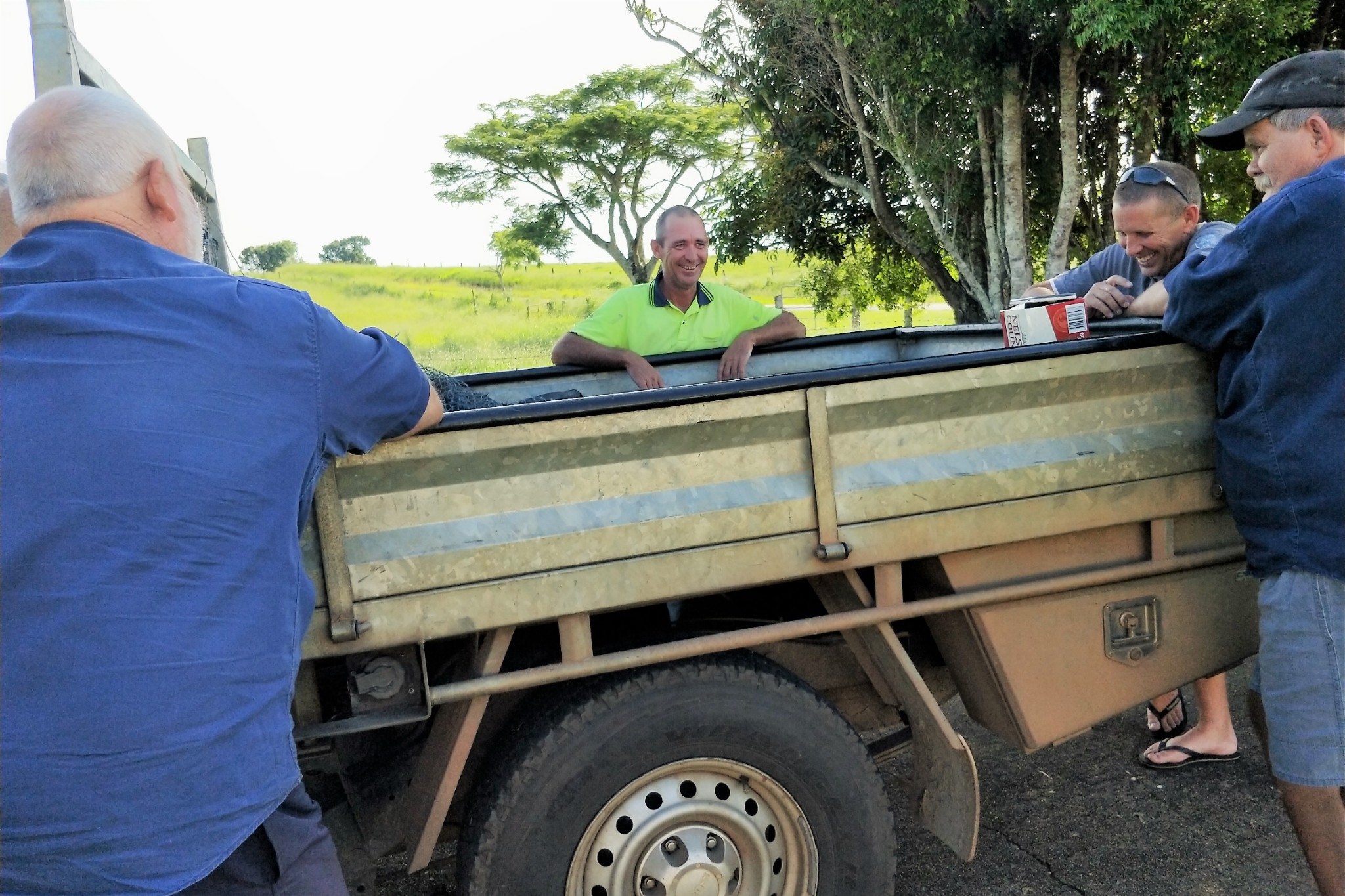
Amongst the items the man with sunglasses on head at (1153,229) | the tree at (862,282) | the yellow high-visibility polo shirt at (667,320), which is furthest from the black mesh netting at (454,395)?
the tree at (862,282)

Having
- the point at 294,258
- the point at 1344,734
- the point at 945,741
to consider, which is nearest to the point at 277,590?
the point at 945,741

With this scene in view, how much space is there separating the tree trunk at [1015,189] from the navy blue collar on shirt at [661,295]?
9396 mm

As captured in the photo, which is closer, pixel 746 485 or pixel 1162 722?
pixel 746 485

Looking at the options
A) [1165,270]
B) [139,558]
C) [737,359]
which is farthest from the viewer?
[737,359]

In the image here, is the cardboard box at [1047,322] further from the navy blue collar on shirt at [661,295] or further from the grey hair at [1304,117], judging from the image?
the navy blue collar on shirt at [661,295]

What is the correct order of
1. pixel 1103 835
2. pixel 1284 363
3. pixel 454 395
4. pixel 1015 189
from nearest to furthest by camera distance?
pixel 1284 363 < pixel 454 395 < pixel 1103 835 < pixel 1015 189

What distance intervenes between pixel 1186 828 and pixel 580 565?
2.42 meters

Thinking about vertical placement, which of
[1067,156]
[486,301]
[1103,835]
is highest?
[486,301]

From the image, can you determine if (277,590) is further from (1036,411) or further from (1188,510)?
(1188,510)

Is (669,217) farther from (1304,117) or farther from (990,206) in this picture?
(990,206)

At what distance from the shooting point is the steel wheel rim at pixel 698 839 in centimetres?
235

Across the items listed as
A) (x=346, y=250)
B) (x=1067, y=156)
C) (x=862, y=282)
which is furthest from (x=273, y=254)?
(x=1067, y=156)

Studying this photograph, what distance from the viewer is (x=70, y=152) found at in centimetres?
172

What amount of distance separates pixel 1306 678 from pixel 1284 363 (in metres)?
0.78
